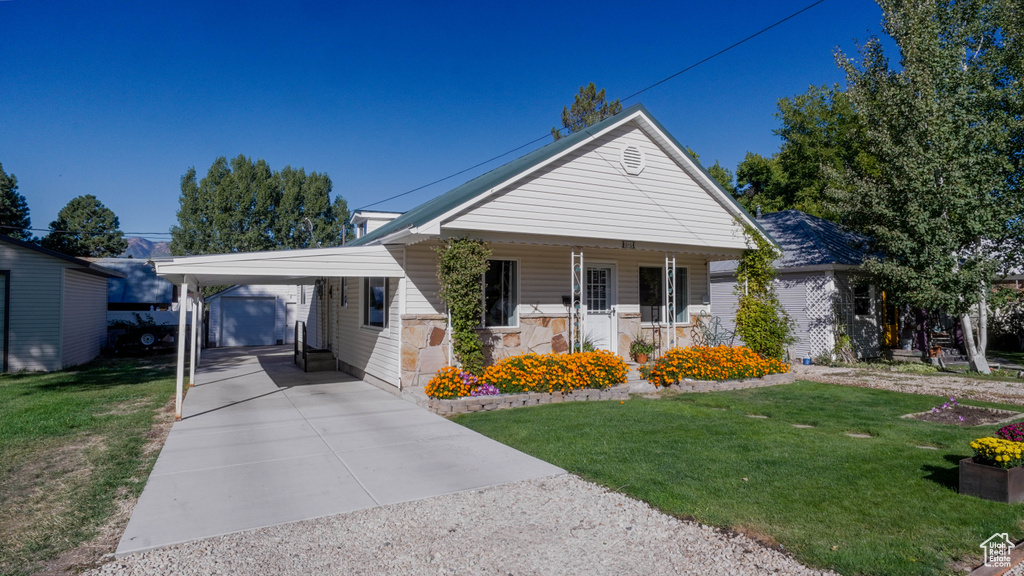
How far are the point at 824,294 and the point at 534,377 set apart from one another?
9.95 metres

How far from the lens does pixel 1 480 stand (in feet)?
17.0

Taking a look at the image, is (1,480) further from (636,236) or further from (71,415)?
(636,236)

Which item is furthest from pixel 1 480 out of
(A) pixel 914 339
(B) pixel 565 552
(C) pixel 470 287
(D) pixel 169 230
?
(D) pixel 169 230

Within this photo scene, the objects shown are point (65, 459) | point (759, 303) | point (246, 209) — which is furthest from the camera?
point (246, 209)

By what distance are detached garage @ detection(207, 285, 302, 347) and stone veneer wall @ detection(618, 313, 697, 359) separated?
15843mm

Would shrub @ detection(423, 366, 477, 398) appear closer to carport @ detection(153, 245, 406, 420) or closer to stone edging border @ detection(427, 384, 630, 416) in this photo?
stone edging border @ detection(427, 384, 630, 416)

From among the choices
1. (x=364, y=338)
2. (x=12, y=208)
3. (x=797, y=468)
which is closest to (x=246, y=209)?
(x=12, y=208)

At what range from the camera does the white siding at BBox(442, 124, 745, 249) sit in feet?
32.0

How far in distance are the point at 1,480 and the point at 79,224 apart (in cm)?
4658

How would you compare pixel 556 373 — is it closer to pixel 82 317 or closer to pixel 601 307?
pixel 601 307

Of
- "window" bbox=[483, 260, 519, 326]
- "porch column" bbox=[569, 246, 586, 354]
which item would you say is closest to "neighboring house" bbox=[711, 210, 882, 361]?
"porch column" bbox=[569, 246, 586, 354]

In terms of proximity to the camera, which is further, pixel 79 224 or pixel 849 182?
pixel 79 224

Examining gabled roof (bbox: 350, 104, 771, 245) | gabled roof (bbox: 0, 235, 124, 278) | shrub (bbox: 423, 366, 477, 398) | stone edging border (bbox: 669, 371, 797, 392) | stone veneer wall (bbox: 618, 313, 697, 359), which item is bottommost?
stone edging border (bbox: 669, 371, 797, 392)

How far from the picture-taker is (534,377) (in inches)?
349
